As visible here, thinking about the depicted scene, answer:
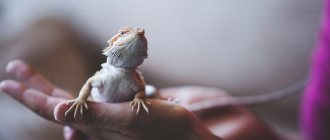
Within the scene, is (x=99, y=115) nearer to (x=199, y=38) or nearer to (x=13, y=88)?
(x=13, y=88)

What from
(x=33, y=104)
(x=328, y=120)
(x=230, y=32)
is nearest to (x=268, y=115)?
(x=230, y=32)

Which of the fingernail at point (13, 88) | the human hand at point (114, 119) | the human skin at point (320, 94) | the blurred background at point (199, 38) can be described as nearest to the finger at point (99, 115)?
the human hand at point (114, 119)

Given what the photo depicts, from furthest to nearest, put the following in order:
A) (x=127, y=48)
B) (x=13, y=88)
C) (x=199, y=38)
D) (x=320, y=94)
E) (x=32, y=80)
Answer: (x=199, y=38), (x=320, y=94), (x=32, y=80), (x=13, y=88), (x=127, y=48)

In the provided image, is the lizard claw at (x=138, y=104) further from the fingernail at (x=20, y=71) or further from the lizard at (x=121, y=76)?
the fingernail at (x=20, y=71)

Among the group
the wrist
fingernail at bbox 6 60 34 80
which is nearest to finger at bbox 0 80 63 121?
fingernail at bbox 6 60 34 80

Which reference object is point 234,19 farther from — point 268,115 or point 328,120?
→ point 328,120

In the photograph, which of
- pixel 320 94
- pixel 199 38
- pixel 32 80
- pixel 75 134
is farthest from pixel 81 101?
pixel 199 38
